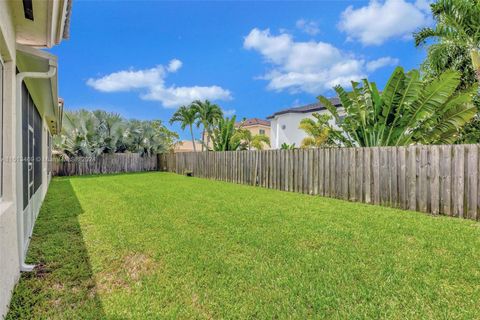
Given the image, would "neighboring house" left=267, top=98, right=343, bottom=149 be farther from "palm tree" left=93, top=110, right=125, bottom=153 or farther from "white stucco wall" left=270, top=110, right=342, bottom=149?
"palm tree" left=93, top=110, right=125, bottom=153

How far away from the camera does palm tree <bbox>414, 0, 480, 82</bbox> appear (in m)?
9.70

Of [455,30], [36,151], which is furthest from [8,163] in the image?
[455,30]

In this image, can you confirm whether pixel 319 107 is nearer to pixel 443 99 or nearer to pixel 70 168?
pixel 443 99

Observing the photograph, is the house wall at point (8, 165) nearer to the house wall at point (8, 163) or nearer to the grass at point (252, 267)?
the house wall at point (8, 163)

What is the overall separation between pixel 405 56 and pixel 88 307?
15.8 metres

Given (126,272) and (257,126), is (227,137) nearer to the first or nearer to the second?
(126,272)

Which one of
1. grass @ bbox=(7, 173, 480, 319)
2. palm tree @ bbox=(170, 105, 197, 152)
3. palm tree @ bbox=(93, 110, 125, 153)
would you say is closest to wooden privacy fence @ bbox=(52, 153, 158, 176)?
palm tree @ bbox=(93, 110, 125, 153)

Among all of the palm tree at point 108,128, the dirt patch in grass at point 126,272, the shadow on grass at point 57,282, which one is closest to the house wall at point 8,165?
the shadow on grass at point 57,282

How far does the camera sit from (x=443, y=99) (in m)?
8.47

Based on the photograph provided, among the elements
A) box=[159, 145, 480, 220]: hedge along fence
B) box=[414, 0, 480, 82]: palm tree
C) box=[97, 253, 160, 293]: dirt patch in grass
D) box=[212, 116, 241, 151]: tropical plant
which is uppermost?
box=[414, 0, 480, 82]: palm tree

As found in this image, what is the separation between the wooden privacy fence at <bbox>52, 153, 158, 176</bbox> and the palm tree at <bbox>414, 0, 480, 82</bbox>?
2112cm

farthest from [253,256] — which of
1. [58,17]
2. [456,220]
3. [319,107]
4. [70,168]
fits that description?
[319,107]

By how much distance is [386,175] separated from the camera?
7789mm

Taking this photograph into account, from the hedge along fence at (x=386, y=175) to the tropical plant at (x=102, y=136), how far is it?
47.7 feet
